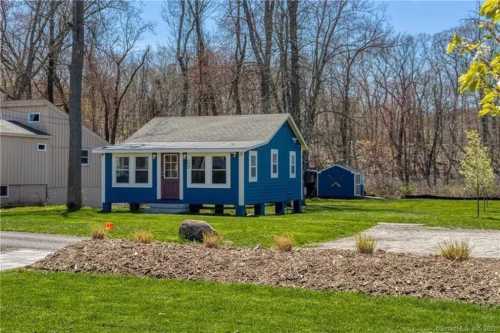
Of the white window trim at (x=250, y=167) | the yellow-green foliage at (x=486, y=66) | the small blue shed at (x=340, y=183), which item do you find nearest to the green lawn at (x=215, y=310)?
the yellow-green foliage at (x=486, y=66)

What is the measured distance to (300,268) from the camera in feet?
27.7

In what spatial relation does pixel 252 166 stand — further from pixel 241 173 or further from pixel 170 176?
pixel 170 176

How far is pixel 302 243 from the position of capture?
13.1 m

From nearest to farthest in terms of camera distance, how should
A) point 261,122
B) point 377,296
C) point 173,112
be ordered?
point 377,296
point 261,122
point 173,112

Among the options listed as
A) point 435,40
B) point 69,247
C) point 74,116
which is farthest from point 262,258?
point 435,40

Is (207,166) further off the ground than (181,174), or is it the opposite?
(207,166)

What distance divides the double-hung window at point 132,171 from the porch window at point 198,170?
1.89m

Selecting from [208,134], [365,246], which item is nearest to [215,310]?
[365,246]

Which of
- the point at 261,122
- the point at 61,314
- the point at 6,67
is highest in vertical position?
the point at 6,67

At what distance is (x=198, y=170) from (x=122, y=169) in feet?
11.0

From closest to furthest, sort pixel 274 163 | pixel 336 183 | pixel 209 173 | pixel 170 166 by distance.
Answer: pixel 209 173
pixel 170 166
pixel 274 163
pixel 336 183

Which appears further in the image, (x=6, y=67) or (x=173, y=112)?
(x=173, y=112)

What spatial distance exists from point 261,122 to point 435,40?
27801mm

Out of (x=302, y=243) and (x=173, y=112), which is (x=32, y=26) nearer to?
(x=173, y=112)
